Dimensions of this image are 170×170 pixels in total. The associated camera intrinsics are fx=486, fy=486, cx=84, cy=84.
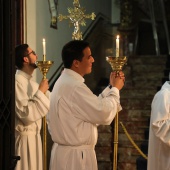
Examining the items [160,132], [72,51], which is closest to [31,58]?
[72,51]

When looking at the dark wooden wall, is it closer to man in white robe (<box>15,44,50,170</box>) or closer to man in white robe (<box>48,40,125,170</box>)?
man in white robe (<box>48,40,125,170</box>)

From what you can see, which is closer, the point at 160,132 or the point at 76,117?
the point at 76,117

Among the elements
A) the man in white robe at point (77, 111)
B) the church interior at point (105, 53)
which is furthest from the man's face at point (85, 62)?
the church interior at point (105, 53)

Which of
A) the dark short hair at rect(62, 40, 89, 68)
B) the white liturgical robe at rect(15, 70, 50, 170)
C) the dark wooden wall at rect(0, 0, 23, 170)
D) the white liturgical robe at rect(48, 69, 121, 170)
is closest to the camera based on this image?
the dark wooden wall at rect(0, 0, 23, 170)

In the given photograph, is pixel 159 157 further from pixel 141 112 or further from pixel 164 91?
pixel 141 112

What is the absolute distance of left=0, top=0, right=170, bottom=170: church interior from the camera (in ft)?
11.1

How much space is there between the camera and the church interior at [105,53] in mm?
3387

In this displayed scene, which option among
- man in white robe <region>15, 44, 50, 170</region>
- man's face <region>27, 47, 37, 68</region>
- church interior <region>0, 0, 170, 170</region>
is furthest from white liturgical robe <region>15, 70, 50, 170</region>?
church interior <region>0, 0, 170, 170</region>

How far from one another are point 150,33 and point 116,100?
10.0 metres

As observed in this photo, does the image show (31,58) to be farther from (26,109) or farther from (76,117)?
(76,117)

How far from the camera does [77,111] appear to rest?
4.14 m

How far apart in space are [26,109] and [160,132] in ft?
4.33

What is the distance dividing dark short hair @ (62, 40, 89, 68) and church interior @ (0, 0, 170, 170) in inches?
26.9

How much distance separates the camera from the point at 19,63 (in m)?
5.07
